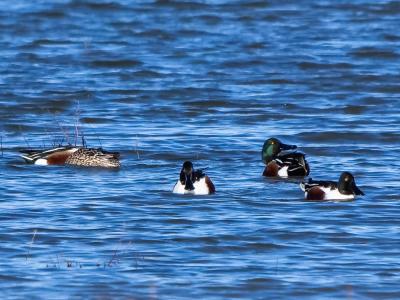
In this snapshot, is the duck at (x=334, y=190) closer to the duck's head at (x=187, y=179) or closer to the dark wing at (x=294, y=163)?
the duck's head at (x=187, y=179)

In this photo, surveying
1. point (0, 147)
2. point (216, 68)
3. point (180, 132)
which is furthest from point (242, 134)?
point (216, 68)

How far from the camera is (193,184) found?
1220 centimetres

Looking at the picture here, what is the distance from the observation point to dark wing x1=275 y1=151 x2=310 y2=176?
1373cm

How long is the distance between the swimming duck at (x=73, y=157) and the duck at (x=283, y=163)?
148 centimetres

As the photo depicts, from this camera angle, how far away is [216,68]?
851 inches

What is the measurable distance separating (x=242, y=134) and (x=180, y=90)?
11.1 ft

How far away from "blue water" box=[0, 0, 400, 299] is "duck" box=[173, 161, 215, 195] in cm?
9

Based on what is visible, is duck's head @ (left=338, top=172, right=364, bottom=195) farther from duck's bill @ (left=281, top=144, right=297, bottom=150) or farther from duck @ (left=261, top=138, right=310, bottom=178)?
duck's bill @ (left=281, top=144, right=297, bottom=150)

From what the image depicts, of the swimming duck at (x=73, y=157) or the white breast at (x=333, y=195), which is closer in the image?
the white breast at (x=333, y=195)

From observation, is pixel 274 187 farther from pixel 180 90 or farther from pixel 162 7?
pixel 162 7

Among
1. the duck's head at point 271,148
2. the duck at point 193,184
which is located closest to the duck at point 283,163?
the duck's head at point 271,148

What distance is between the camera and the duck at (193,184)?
12195 millimetres

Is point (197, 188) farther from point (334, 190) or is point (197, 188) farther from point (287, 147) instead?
point (287, 147)

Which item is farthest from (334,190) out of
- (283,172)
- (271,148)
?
(271,148)
